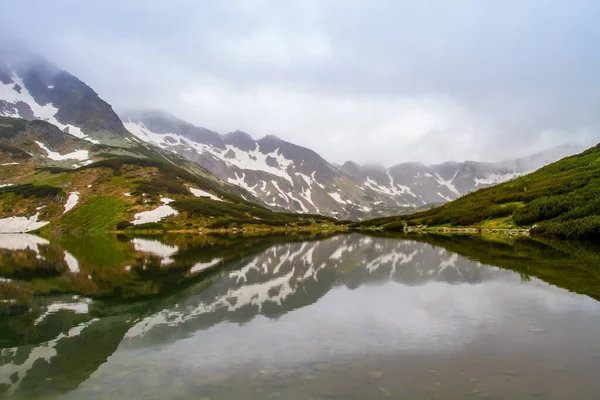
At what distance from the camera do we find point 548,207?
266 feet

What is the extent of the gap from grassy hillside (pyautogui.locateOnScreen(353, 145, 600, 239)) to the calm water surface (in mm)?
42731

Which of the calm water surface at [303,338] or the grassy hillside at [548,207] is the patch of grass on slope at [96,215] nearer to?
the grassy hillside at [548,207]

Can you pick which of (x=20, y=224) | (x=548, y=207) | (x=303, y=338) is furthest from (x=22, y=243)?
(x=548, y=207)

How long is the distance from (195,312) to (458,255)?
1346 inches

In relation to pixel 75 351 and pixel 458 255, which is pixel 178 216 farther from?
pixel 75 351

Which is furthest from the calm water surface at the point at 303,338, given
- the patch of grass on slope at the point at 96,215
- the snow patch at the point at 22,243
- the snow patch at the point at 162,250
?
the patch of grass on slope at the point at 96,215

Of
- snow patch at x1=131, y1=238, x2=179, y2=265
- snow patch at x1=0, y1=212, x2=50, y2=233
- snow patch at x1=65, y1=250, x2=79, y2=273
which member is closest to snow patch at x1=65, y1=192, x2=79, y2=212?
snow patch at x1=0, y1=212, x2=50, y2=233

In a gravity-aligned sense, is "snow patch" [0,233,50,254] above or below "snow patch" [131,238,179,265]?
below

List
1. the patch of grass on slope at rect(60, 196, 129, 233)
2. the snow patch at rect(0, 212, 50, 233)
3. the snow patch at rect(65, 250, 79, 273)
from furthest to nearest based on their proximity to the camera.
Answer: the patch of grass on slope at rect(60, 196, 129, 233)
the snow patch at rect(0, 212, 50, 233)
the snow patch at rect(65, 250, 79, 273)

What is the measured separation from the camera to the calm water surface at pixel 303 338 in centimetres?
1173

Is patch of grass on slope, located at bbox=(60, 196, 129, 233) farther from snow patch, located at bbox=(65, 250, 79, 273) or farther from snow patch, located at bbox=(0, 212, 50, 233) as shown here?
snow patch, located at bbox=(65, 250, 79, 273)

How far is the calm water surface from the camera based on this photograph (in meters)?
11.7

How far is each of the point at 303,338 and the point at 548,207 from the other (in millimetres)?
82475

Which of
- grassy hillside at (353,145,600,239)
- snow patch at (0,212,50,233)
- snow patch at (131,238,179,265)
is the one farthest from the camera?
snow patch at (0,212,50,233)
